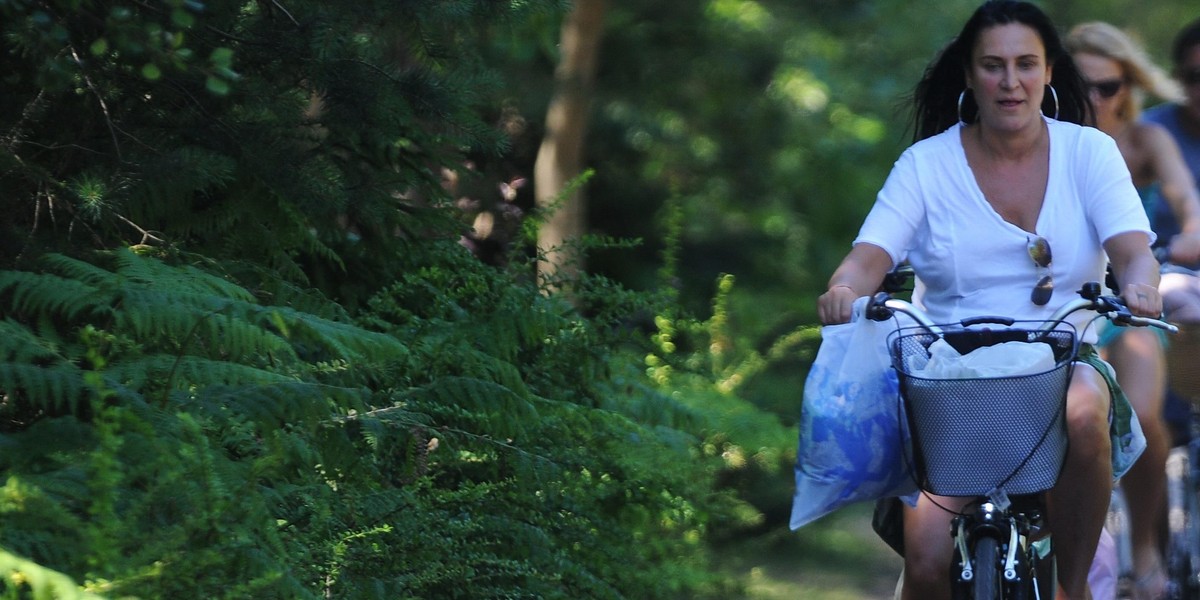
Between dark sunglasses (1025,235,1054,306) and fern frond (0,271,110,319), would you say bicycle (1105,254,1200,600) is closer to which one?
dark sunglasses (1025,235,1054,306)

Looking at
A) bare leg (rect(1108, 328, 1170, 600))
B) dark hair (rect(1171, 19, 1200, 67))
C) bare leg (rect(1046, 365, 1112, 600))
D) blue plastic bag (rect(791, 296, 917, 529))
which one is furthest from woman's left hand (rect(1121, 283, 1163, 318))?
dark hair (rect(1171, 19, 1200, 67))

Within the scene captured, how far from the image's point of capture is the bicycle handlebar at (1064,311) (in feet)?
12.4

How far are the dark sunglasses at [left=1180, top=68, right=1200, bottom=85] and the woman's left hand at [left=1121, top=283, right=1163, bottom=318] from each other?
283 centimetres

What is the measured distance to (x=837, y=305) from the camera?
12.9 feet

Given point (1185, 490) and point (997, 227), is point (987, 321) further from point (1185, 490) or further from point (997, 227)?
point (1185, 490)

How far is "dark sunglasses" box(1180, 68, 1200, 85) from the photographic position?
6.40m

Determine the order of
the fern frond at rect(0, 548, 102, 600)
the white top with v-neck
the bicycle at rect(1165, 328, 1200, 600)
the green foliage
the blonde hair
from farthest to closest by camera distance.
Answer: the blonde hair → the bicycle at rect(1165, 328, 1200, 600) → the white top with v-neck → the green foliage → the fern frond at rect(0, 548, 102, 600)

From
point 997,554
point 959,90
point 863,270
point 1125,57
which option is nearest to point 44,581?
point 997,554

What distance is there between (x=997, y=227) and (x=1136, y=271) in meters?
0.37

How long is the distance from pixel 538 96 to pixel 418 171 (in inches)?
231

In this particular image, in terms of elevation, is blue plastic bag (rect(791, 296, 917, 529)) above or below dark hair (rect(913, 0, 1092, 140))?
below

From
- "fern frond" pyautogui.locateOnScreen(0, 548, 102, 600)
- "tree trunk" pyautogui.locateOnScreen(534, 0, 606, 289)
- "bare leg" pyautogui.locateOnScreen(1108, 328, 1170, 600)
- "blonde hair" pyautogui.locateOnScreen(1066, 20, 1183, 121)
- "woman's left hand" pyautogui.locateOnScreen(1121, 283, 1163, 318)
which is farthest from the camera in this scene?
"tree trunk" pyautogui.locateOnScreen(534, 0, 606, 289)

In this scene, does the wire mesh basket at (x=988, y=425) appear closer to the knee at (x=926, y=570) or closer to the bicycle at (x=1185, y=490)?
the knee at (x=926, y=570)

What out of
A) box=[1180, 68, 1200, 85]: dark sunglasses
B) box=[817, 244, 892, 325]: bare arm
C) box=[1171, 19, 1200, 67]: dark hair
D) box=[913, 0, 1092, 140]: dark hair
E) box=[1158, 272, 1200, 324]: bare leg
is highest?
box=[1171, 19, 1200, 67]: dark hair
